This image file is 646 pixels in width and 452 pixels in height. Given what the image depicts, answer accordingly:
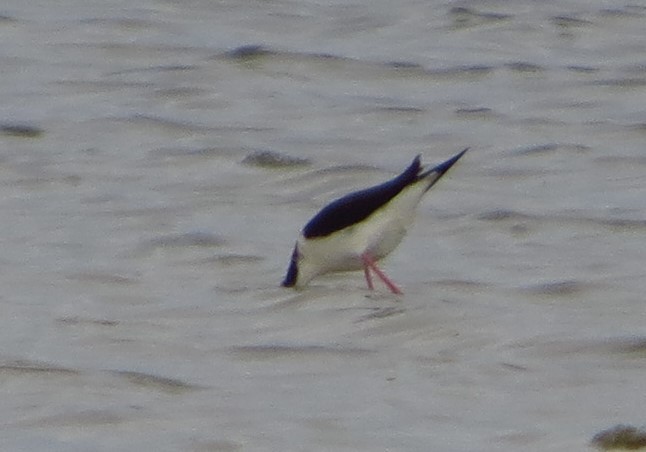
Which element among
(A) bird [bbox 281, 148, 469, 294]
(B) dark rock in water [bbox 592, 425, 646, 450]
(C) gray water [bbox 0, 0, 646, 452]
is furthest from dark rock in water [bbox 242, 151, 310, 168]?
(B) dark rock in water [bbox 592, 425, 646, 450]

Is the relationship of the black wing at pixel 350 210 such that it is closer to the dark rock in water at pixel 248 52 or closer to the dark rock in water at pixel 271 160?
the dark rock in water at pixel 271 160

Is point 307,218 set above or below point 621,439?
below

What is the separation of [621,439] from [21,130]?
260 inches

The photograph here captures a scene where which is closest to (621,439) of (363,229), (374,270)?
(374,270)

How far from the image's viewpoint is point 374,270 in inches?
367

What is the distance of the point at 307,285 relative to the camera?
923cm

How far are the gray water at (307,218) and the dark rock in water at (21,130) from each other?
0.9 inches

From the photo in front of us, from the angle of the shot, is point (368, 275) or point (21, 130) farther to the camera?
point (21, 130)

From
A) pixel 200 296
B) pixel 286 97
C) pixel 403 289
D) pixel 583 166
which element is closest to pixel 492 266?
pixel 403 289

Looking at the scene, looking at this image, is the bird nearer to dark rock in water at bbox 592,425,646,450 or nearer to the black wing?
the black wing

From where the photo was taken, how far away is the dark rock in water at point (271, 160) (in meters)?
11.7

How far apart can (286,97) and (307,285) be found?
4.72 m

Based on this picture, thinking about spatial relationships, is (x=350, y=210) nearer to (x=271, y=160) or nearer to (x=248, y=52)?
(x=271, y=160)

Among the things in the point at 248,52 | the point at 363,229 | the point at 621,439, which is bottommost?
the point at 248,52
